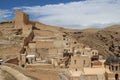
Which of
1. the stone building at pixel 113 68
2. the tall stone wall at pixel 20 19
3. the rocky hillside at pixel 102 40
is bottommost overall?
the stone building at pixel 113 68

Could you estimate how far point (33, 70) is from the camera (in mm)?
29094

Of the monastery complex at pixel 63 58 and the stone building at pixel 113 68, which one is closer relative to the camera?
the monastery complex at pixel 63 58

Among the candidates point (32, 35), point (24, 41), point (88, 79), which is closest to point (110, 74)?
point (88, 79)

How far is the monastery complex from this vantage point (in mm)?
32438

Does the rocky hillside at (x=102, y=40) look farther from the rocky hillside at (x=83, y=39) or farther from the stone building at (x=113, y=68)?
the stone building at (x=113, y=68)

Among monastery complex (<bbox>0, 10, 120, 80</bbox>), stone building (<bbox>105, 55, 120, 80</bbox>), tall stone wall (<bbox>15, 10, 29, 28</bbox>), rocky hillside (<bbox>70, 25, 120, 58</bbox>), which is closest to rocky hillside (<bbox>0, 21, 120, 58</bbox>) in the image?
rocky hillside (<bbox>70, 25, 120, 58</bbox>)

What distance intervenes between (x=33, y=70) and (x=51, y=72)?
179 centimetres

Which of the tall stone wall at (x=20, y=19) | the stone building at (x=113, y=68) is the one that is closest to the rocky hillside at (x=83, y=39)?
the tall stone wall at (x=20, y=19)

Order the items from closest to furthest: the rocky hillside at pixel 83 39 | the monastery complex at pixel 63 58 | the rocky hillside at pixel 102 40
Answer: the monastery complex at pixel 63 58 < the rocky hillside at pixel 83 39 < the rocky hillside at pixel 102 40

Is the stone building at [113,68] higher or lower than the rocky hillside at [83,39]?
lower

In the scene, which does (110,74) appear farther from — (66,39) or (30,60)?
(66,39)

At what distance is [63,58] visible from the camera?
3825cm

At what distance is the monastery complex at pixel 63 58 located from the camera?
1277 inches

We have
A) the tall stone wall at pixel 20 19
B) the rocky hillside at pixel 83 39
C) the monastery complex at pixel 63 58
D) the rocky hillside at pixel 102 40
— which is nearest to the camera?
the monastery complex at pixel 63 58
